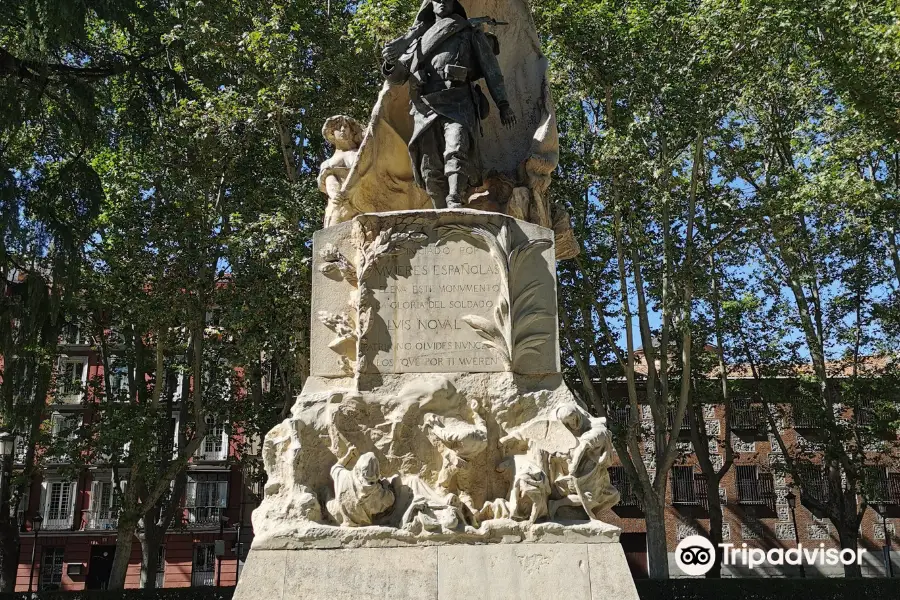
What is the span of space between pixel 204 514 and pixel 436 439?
3084 cm

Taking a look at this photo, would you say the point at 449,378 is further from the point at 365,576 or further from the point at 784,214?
the point at 784,214

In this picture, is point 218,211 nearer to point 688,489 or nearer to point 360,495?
point 360,495

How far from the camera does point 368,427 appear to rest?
18.2 ft

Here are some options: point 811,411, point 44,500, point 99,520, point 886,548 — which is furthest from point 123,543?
point 886,548

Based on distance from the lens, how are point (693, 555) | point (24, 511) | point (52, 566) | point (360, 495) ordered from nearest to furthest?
point (360, 495) < point (693, 555) < point (24, 511) < point (52, 566)

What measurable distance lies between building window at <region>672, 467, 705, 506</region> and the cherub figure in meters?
29.6

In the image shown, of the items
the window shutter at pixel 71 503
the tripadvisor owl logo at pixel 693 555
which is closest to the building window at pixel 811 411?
the tripadvisor owl logo at pixel 693 555

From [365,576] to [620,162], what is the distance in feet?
39.7

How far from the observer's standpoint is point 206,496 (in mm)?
34562

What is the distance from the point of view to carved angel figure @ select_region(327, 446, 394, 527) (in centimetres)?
515

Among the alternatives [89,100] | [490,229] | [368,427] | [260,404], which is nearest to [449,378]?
[368,427]

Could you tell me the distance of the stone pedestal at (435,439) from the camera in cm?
502

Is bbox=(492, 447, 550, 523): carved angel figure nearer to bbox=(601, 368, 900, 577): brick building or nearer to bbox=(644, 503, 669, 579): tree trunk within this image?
bbox=(644, 503, 669, 579): tree trunk

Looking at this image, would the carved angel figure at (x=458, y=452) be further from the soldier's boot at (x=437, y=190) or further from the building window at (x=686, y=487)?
the building window at (x=686, y=487)
